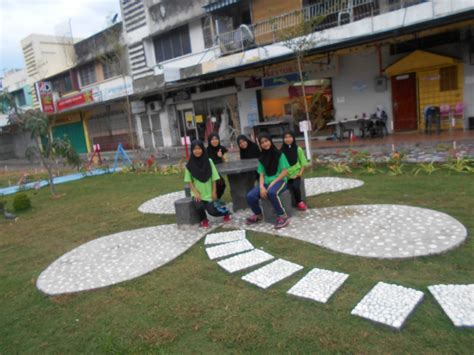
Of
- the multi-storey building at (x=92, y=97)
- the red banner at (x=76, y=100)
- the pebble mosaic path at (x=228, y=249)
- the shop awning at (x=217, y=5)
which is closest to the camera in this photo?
the pebble mosaic path at (x=228, y=249)

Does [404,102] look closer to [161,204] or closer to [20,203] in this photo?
[161,204]

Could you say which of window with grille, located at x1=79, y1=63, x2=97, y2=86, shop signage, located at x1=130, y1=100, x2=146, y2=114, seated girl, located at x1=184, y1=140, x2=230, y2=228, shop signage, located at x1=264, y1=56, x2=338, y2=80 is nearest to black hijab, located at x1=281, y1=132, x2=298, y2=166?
seated girl, located at x1=184, y1=140, x2=230, y2=228

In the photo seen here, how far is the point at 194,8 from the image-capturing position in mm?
18797

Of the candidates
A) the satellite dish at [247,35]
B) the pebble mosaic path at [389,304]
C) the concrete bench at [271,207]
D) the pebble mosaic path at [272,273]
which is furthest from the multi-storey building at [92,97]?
the pebble mosaic path at [389,304]

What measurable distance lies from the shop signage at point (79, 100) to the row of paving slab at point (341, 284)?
22.2 meters

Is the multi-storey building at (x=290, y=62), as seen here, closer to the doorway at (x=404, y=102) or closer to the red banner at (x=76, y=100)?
the doorway at (x=404, y=102)

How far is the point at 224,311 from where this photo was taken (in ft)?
11.5

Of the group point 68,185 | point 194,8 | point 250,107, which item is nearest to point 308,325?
point 68,185

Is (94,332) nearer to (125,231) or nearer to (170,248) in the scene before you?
(170,248)

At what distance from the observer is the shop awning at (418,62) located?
13.0 m

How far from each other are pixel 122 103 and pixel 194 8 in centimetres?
839

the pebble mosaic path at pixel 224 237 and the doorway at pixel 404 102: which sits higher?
the doorway at pixel 404 102

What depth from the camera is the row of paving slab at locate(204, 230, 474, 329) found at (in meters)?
3.06

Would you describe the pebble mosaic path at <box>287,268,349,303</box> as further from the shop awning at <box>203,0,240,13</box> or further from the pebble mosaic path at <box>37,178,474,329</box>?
the shop awning at <box>203,0,240,13</box>
